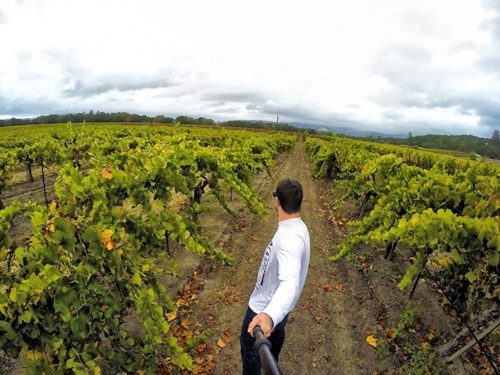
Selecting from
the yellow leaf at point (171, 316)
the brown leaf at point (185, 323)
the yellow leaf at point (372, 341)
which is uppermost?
the yellow leaf at point (171, 316)

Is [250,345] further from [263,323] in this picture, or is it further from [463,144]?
[463,144]

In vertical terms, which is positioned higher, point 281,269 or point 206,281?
point 281,269

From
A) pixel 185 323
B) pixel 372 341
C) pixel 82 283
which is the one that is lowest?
pixel 372 341

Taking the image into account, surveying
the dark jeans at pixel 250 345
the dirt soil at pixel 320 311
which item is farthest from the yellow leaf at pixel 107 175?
the dirt soil at pixel 320 311

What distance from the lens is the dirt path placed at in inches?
214

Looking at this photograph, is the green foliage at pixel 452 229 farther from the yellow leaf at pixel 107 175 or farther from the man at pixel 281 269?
the yellow leaf at pixel 107 175

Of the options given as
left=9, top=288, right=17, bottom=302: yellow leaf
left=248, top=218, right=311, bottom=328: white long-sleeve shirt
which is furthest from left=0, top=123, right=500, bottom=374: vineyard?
left=248, top=218, right=311, bottom=328: white long-sleeve shirt

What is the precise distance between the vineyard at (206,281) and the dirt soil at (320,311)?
3 centimetres

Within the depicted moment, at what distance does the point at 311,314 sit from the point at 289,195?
4446 mm

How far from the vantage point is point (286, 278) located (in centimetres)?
262

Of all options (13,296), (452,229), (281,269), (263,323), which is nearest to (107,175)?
(13,296)

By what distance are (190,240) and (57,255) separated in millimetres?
1791

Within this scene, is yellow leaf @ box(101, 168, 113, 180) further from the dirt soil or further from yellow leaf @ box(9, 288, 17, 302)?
the dirt soil

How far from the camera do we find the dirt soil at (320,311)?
17.9 ft
